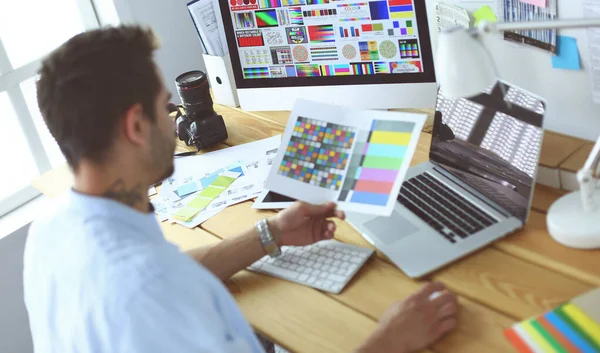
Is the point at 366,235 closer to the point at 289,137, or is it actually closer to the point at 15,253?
the point at 289,137

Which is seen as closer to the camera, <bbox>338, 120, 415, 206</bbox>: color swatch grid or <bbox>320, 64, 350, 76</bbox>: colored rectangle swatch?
<bbox>338, 120, 415, 206</bbox>: color swatch grid

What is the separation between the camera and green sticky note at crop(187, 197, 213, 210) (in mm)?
1630

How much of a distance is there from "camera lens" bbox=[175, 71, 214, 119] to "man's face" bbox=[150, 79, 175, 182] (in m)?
0.62

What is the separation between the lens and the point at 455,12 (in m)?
1.65

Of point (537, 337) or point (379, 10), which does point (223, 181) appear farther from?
point (537, 337)

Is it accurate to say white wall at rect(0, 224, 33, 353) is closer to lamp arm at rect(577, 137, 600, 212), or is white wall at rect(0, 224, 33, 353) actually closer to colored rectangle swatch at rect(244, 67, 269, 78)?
colored rectangle swatch at rect(244, 67, 269, 78)

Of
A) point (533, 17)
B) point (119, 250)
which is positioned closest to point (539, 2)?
point (533, 17)

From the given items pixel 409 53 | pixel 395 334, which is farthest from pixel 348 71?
pixel 395 334

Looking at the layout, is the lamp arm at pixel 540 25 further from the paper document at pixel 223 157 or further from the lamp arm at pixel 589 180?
the paper document at pixel 223 157

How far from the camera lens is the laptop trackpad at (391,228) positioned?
4.48 ft

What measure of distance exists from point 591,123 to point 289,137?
26.6 inches

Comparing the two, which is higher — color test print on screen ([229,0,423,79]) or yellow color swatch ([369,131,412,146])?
color test print on screen ([229,0,423,79])

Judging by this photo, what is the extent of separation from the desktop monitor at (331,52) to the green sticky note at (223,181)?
0.95ft

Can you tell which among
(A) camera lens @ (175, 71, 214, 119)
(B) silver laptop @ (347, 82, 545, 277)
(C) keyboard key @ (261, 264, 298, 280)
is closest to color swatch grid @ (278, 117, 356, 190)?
(B) silver laptop @ (347, 82, 545, 277)
